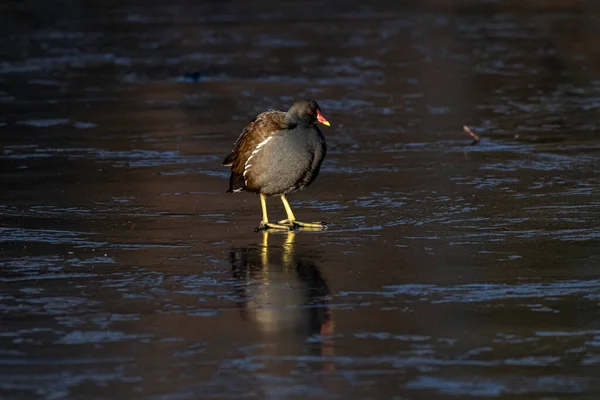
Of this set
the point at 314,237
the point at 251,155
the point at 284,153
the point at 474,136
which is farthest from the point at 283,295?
the point at 474,136

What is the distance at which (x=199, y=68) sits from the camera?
76.9ft

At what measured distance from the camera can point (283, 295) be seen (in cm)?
890

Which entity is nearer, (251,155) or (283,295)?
(283,295)

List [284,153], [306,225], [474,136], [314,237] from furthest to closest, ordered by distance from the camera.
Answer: [474,136] → [306,225] → [284,153] → [314,237]

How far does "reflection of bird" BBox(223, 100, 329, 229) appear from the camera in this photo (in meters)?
11.0

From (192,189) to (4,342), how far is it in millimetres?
5270

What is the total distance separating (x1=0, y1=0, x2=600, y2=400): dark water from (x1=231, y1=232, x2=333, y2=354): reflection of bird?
0.08 feet

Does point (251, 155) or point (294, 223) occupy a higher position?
point (251, 155)

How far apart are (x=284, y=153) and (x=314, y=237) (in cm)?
74

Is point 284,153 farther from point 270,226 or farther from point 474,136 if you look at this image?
point 474,136

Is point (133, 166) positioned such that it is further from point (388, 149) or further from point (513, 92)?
point (513, 92)

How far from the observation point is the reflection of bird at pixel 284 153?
10969 mm

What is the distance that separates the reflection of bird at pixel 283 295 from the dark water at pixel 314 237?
0.02 metres

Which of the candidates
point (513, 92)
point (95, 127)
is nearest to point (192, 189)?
point (95, 127)
